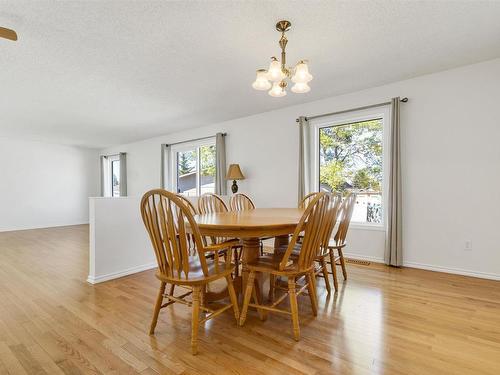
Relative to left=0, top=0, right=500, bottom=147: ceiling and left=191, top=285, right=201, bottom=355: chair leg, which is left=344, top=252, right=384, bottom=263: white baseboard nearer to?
left=0, top=0, right=500, bottom=147: ceiling

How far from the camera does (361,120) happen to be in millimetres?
3758

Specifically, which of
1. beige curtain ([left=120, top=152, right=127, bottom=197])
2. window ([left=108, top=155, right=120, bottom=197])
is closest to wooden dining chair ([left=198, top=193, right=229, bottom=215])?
beige curtain ([left=120, top=152, right=127, bottom=197])

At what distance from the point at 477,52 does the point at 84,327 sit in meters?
4.28

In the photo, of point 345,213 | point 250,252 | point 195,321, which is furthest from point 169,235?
point 345,213

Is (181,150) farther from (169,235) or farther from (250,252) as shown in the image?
(169,235)

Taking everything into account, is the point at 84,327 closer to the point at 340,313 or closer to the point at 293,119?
the point at 340,313

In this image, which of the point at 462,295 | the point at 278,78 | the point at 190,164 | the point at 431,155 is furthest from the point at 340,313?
the point at 190,164

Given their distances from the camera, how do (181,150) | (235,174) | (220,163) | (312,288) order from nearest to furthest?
(312,288) → (235,174) → (220,163) → (181,150)

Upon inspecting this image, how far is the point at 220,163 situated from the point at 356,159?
2496 mm

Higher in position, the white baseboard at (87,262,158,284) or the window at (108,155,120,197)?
the window at (108,155,120,197)

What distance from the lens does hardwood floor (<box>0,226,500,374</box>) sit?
144 cm

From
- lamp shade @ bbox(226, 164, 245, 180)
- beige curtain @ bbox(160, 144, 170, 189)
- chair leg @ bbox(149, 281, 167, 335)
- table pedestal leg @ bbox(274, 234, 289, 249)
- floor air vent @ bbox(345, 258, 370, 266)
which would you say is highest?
beige curtain @ bbox(160, 144, 170, 189)

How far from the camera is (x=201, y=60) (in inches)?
109

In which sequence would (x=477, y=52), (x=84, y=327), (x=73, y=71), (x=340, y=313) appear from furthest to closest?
1. (x=73, y=71)
2. (x=477, y=52)
3. (x=340, y=313)
4. (x=84, y=327)
